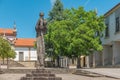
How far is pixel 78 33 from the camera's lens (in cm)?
4172

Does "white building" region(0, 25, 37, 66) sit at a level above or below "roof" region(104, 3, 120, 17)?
below

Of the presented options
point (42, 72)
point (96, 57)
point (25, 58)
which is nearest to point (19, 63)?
point (25, 58)

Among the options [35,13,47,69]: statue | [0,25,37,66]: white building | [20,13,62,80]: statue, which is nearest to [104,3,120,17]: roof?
[35,13,47,69]: statue

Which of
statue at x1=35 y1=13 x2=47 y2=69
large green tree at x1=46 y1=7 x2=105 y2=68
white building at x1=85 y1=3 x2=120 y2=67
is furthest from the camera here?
white building at x1=85 y1=3 x2=120 y2=67

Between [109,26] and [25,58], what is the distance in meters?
35.8

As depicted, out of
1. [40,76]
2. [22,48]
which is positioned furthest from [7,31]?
[40,76]

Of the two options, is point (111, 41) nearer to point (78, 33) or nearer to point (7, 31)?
point (78, 33)

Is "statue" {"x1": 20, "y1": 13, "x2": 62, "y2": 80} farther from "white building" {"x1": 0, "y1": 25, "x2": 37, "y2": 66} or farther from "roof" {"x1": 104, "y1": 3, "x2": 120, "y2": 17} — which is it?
"white building" {"x1": 0, "y1": 25, "x2": 37, "y2": 66}

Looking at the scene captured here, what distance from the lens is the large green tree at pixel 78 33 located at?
41656 millimetres

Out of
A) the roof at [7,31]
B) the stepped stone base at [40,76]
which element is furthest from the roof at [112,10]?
the roof at [7,31]

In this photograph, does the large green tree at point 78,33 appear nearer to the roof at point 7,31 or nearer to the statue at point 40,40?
the statue at point 40,40

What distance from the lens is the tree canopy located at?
41.7m

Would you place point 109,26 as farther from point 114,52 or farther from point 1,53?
point 1,53

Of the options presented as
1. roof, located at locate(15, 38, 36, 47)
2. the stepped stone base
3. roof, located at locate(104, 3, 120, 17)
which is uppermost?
roof, located at locate(104, 3, 120, 17)
